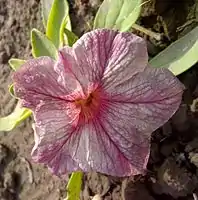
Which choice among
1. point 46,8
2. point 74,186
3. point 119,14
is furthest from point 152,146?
point 46,8

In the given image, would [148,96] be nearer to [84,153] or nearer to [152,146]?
[84,153]

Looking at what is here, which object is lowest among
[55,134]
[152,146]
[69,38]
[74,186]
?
[74,186]

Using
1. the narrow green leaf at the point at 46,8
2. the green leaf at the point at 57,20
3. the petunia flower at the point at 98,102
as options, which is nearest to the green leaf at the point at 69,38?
the green leaf at the point at 57,20

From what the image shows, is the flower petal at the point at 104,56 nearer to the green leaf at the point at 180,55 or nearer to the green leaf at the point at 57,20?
the green leaf at the point at 180,55

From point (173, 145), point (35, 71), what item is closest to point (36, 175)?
point (173, 145)

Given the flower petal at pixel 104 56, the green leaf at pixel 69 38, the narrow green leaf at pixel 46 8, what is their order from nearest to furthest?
the flower petal at pixel 104 56 < the green leaf at pixel 69 38 < the narrow green leaf at pixel 46 8

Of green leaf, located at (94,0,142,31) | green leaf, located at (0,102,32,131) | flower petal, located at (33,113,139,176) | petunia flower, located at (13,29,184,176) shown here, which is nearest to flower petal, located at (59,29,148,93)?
petunia flower, located at (13,29,184,176)
